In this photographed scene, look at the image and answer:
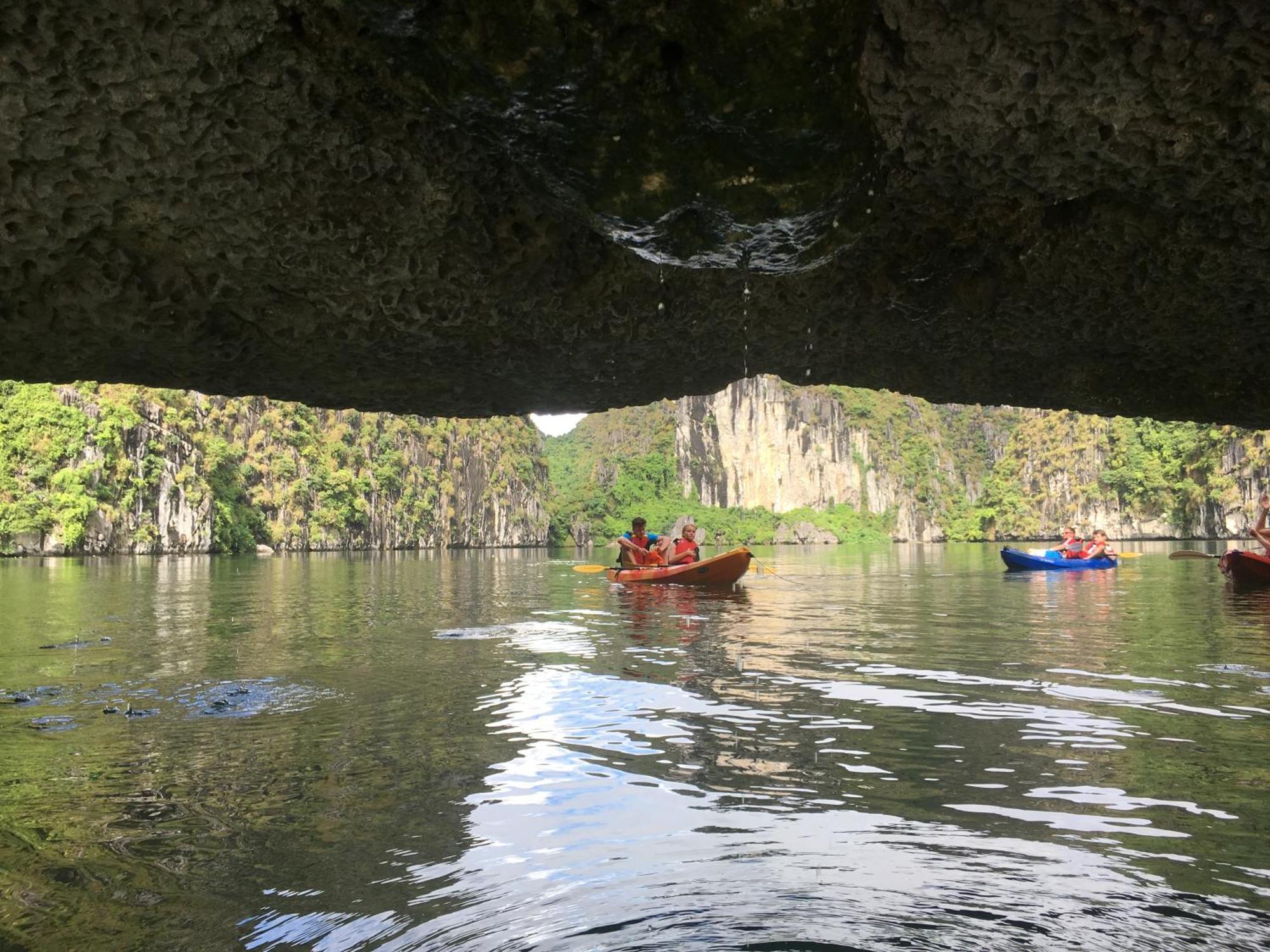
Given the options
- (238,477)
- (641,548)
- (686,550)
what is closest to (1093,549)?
(686,550)

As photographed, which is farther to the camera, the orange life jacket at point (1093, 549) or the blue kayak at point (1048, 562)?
the orange life jacket at point (1093, 549)

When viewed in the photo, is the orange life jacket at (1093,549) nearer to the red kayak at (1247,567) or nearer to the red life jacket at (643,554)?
the red kayak at (1247,567)

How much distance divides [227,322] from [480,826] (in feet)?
8.63

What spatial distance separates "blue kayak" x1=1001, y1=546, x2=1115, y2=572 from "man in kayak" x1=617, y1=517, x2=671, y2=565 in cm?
1138

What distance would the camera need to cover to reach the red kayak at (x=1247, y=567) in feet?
60.4

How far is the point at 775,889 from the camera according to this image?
3510 millimetres

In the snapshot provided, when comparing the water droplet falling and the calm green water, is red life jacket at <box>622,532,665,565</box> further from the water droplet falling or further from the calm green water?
the water droplet falling

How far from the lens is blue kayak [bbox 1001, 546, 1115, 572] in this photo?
26719 mm

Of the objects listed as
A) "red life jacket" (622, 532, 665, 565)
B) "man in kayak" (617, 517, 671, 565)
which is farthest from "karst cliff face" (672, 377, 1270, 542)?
"red life jacket" (622, 532, 665, 565)

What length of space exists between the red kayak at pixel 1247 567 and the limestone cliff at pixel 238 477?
44.5m

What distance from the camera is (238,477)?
2908 inches

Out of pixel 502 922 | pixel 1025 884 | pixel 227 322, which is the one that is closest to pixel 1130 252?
pixel 1025 884

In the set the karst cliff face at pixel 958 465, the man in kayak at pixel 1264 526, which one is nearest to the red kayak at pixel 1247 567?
the man in kayak at pixel 1264 526

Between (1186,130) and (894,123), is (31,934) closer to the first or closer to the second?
(894,123)
